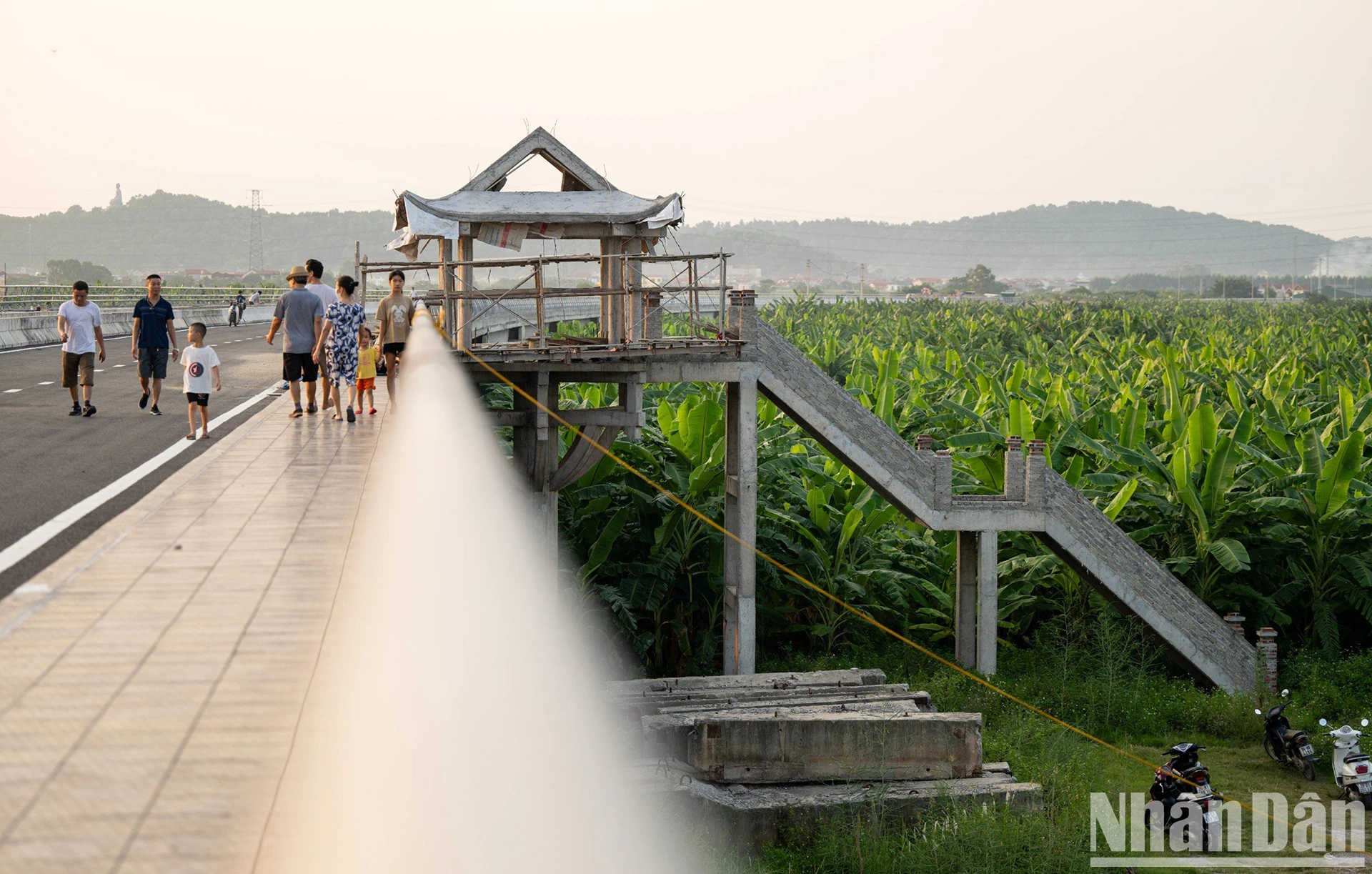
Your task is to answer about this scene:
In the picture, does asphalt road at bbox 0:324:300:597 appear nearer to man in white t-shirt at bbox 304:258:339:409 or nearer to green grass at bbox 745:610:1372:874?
man in white t-shirt at bbox 304:258:339:409

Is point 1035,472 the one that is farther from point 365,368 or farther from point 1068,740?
point 365,368

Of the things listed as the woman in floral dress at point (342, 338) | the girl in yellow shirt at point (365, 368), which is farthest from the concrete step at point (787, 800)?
the girl in yellow shirt at point (365, 368)

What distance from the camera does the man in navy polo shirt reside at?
16297 millimetres

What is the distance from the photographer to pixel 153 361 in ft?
55.5

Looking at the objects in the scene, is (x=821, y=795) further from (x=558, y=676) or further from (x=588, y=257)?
(x=558, y=676)

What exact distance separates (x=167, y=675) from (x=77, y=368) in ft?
42.8

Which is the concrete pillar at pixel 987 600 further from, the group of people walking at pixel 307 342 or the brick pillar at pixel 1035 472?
the group of people walking at pixel 307 342

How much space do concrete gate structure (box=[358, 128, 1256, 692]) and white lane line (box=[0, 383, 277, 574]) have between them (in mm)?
3684

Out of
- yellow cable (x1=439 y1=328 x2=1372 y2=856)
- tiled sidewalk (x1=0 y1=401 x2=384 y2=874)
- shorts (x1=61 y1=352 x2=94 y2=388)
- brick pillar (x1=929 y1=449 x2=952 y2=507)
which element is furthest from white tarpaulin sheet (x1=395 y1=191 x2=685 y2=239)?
tiled sidewalk (x1=0 y1=401 x2=384 y2=874)

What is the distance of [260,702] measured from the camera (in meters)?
5.53

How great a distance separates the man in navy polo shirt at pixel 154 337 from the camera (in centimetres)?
1630

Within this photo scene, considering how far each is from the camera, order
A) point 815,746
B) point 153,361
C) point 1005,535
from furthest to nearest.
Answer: point 1005,535
point 153,361
point 815,746

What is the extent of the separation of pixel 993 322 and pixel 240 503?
50495 millimetres

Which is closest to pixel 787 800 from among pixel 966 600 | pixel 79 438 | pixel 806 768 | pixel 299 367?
pixel 806 768
